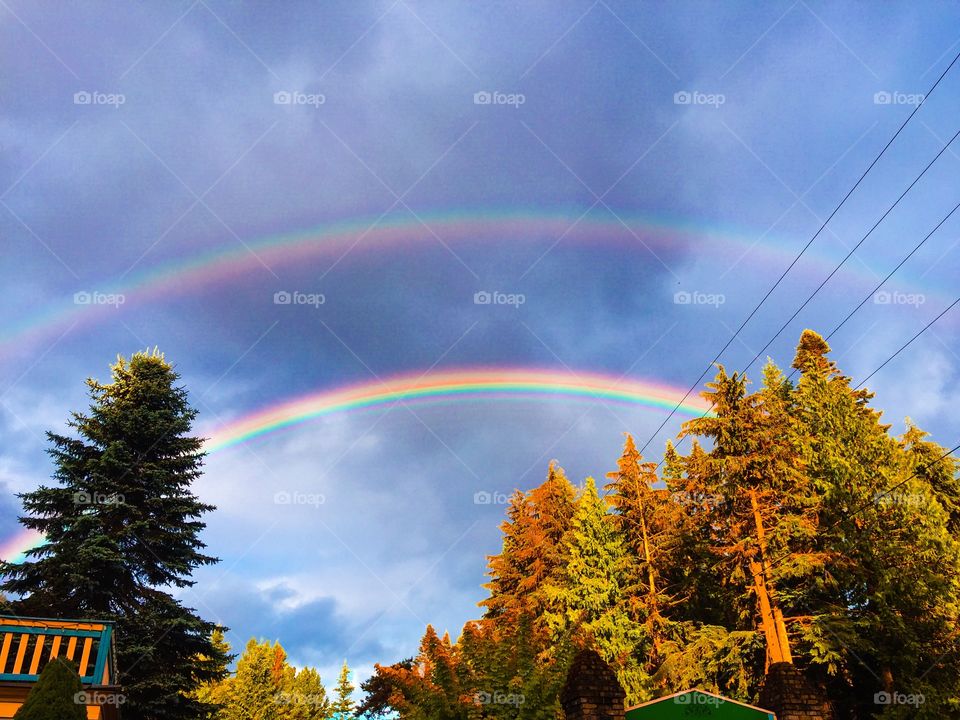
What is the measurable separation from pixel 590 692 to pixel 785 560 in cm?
1759

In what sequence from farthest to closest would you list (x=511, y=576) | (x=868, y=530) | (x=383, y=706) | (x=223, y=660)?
(x=511, y=576) → (x=383, y=706) → (x=868, y=530) → (x=223, y=660)

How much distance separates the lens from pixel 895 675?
23.6 m

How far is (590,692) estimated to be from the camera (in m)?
9.08

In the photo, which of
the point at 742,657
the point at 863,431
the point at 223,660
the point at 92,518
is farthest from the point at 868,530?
the point at 92,518

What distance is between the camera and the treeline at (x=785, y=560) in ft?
71.9

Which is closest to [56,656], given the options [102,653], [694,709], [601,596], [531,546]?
[102,653]

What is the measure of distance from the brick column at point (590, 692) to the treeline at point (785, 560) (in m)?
9.71

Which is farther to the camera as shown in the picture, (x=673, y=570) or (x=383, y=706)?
(x=383, y=706)

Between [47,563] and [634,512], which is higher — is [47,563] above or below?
below

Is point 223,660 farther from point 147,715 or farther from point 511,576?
point 511,576

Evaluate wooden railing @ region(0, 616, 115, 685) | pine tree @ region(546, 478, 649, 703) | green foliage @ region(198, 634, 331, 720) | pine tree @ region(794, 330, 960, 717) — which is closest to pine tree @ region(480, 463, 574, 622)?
pine tree @ region(546, 478, 649, 703)

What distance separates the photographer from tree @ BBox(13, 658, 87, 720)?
7.42m

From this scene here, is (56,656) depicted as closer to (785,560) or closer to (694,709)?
(694,709)

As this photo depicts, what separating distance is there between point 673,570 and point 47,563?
81.6ft
